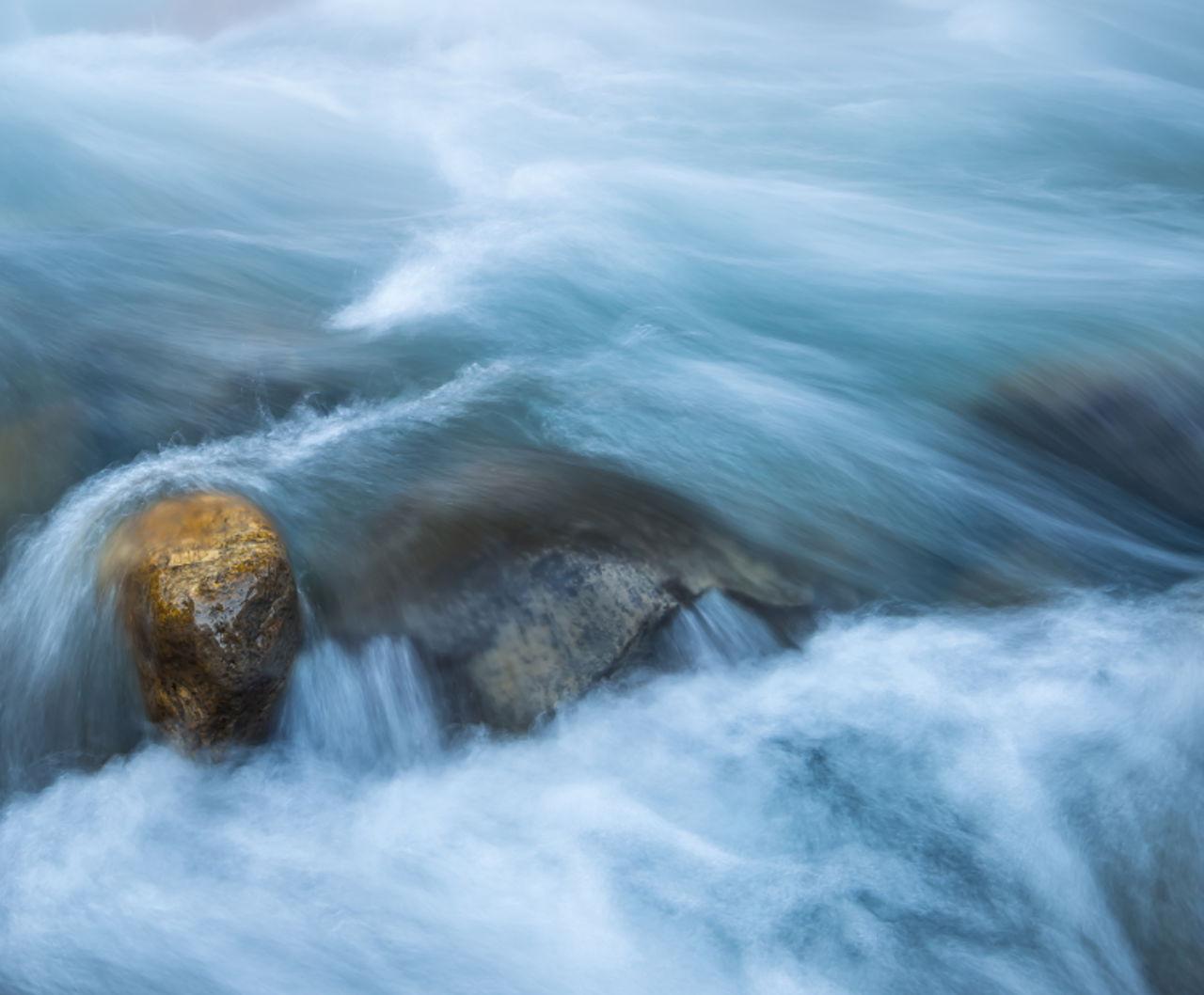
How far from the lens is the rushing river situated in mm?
4707

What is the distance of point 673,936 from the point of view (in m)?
4.66

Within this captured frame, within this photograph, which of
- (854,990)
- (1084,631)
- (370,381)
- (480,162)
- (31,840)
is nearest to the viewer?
(854,990)

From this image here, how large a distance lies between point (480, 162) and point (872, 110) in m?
5.10

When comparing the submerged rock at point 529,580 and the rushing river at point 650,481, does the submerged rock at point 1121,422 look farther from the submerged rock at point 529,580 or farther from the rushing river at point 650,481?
the submerged rock at point 529,580

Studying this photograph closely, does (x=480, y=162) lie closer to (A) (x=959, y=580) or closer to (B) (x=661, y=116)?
(B) (x=661, y=116)

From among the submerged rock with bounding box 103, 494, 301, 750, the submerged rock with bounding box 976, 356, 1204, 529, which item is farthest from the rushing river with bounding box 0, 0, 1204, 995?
the submerged rock with bounding box 103, 494, 301, 750

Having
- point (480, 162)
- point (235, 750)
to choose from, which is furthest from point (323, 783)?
point (480, 162)

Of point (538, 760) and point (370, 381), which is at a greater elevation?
point (370, 381)

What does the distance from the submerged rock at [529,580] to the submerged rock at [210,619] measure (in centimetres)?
54

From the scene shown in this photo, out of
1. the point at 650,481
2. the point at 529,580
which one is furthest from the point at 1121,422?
the point at 529,580

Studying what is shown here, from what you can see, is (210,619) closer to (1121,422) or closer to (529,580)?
(529,580)

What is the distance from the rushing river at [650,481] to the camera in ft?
15.4

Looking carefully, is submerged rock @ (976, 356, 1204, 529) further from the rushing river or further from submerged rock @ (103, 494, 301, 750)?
submerged rock @ (103, 494, 301, 750)

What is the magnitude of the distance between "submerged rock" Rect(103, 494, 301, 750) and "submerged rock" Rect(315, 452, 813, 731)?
1.77 ft
